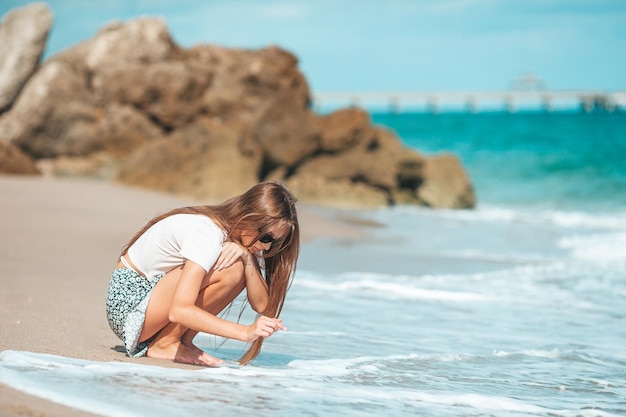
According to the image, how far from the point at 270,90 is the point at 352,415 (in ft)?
56.4

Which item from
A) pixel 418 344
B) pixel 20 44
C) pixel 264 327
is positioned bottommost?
pixel 264 327

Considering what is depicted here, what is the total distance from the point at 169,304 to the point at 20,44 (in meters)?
16.7

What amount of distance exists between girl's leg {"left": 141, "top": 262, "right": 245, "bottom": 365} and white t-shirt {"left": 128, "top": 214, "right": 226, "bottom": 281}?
0.32 ft

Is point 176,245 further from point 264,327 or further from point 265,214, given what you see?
point 264,327

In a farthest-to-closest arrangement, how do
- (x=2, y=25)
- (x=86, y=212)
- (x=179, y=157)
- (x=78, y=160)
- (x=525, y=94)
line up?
1. (x=525, y=94)
2. (x=2, y=25)
3. (x=78, y=160)
4. (x=179, y=157)
5. (x=86, y=212)

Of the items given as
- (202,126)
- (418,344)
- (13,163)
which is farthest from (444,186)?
(418,344)

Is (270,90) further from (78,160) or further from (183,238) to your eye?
(183,238)

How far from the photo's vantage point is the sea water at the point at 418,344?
3.55m

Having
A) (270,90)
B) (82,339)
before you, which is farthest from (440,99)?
(82,339)

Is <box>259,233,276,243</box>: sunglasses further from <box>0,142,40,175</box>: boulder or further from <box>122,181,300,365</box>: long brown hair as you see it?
<box>0,142,40,175</box>: boulder

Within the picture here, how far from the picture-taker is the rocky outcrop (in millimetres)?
17375

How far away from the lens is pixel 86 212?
10266 millimetres

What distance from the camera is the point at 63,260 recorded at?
7656 mm

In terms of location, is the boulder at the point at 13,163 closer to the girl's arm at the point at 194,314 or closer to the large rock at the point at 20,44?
the large rock at the point at 20,44
